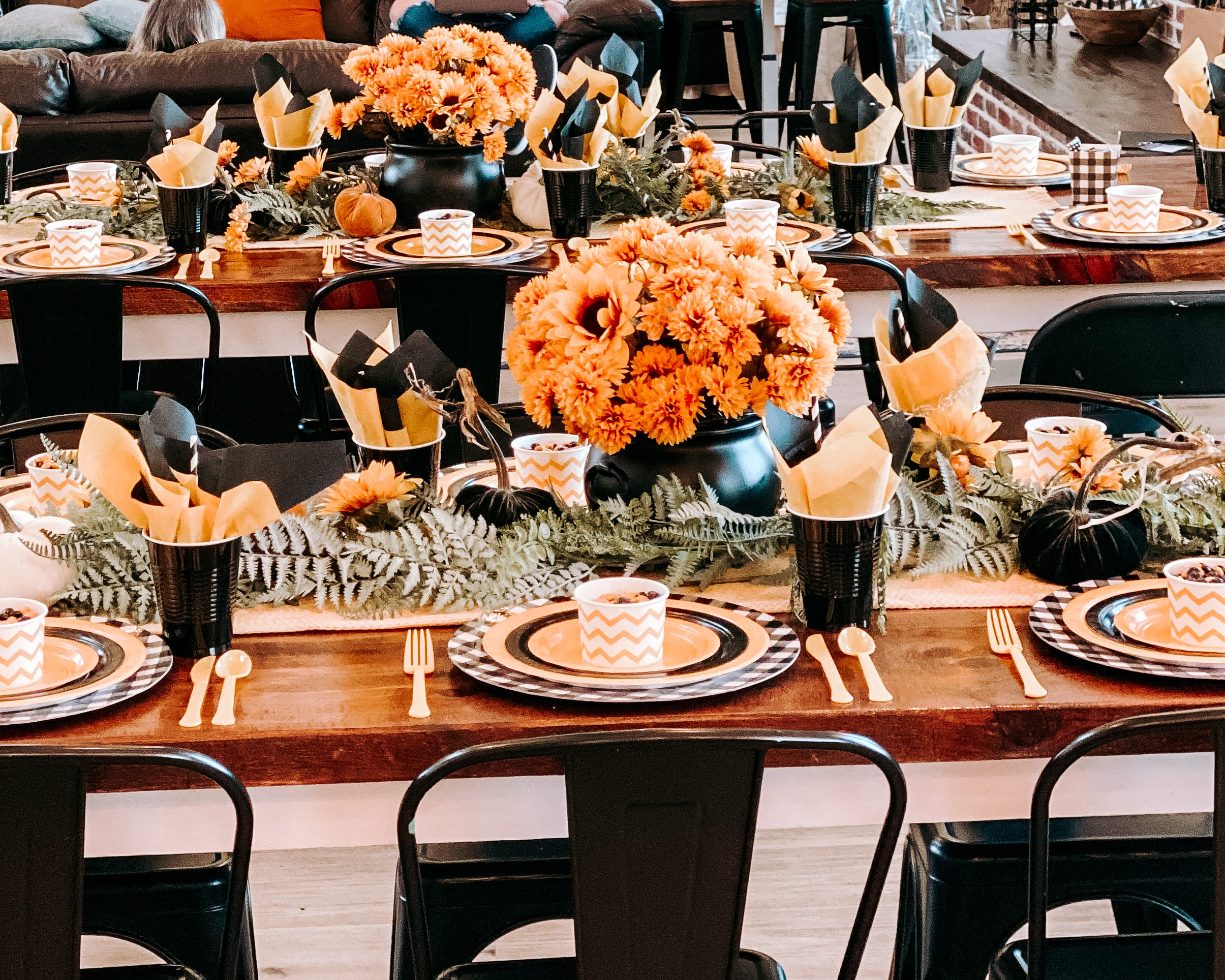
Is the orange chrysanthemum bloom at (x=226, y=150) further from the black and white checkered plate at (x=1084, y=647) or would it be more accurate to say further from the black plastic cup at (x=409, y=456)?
the black and white checkered plate at (x=1084, y=647)

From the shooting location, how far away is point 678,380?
1.54 meters

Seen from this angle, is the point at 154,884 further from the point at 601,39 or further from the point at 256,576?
the point at 601,39

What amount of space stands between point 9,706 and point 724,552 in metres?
0.69

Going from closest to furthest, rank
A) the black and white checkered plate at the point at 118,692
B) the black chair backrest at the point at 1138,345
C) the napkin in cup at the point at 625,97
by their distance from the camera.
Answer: the black and white checkered plate at the point at 118,692 → the black chair backrest at the point at 1138,345 → the napkin in cup at the point at 625,97

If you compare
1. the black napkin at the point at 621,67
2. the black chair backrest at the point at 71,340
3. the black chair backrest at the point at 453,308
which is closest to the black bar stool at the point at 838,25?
the black napkin at the point at 621,67

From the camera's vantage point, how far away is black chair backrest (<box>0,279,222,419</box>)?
2.72 m

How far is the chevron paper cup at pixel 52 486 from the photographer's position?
71.5 inches

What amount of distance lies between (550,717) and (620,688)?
63mm

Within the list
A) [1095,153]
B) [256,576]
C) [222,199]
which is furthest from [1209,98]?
[256,576]

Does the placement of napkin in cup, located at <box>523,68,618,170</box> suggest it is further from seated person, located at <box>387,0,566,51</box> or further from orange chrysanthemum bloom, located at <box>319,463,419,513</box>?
seated person, located at <box>387,0,566,51</box>

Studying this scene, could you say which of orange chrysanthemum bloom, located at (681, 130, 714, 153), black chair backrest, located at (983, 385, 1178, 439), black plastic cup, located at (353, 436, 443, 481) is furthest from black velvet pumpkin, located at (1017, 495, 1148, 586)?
orange chrysanthemum bloom, located at (681, 130, 714, 153)

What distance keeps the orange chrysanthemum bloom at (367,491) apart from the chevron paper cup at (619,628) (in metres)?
0.35

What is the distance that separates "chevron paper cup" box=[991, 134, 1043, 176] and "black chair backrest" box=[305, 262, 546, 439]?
133 centimetres

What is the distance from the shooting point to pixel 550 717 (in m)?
1.33
